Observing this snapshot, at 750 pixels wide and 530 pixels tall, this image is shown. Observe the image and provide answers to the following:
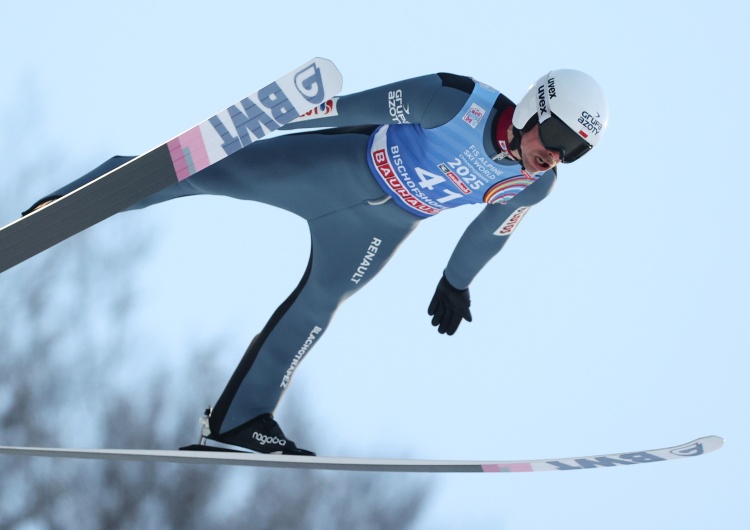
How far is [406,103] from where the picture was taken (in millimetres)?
3783

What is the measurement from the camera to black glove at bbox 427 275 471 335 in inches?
177

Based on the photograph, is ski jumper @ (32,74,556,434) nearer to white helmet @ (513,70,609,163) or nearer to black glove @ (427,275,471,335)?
white helmet @ (513,70,609,163)

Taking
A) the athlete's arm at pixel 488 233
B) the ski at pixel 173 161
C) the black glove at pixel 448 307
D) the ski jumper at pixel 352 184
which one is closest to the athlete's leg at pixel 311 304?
the ski jumper at pixel 352 184

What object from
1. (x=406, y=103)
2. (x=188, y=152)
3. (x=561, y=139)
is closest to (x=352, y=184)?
(x=406, y=103)

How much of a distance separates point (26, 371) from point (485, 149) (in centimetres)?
753

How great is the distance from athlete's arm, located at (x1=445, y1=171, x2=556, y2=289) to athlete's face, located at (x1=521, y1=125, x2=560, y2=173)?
29cm

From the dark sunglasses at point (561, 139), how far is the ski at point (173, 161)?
2.62ft

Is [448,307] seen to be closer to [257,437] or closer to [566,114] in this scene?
[257,437]

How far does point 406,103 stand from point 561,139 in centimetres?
48

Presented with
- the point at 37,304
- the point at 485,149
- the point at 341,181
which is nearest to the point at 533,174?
the point at 485,149

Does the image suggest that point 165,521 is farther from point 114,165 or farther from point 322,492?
point 114,165

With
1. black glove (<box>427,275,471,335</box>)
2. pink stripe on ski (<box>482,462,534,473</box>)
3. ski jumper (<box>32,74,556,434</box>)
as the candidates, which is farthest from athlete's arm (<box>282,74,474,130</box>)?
pink stripe on ski (<box>482,462,534,473</box>)

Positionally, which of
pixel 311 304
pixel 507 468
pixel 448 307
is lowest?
pixel 507 468

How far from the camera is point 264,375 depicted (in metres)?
4.08
